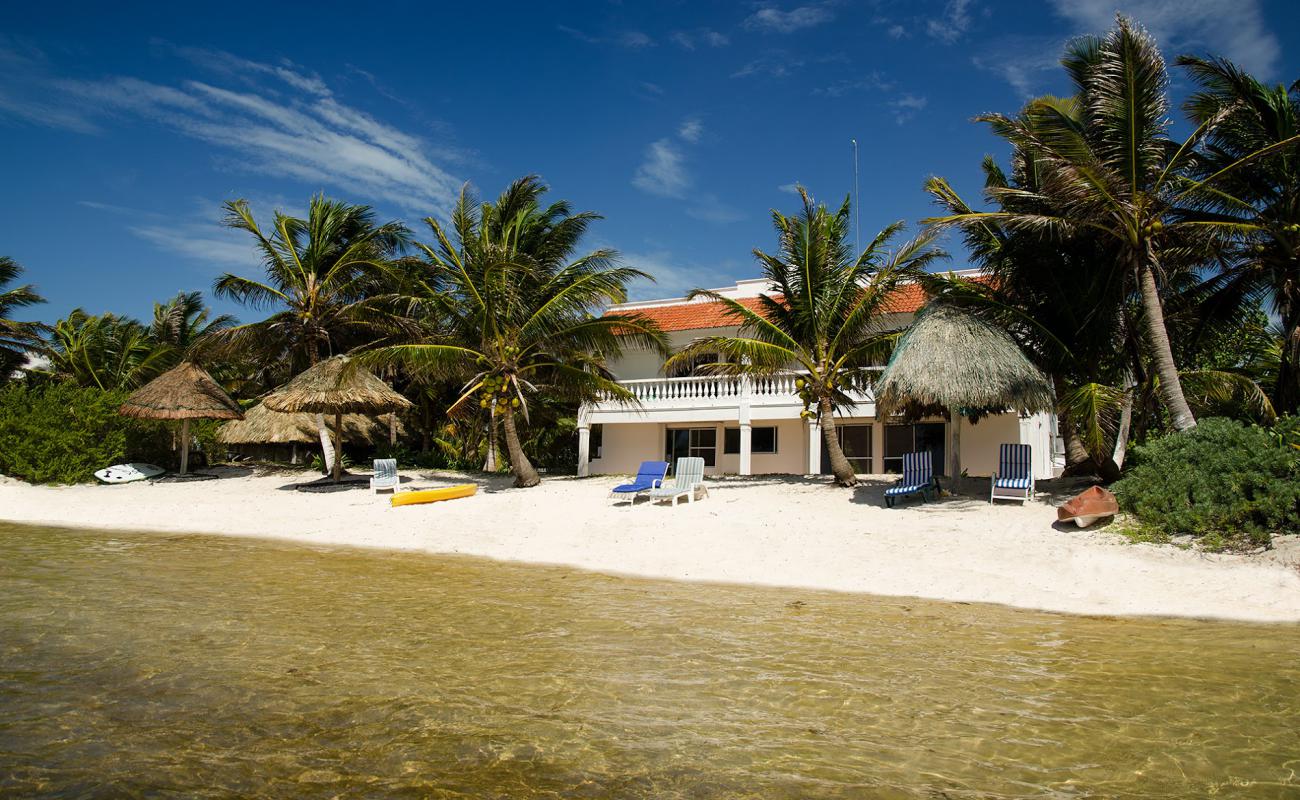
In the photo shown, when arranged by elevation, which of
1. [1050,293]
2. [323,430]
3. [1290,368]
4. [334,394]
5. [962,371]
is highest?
[1050,293]

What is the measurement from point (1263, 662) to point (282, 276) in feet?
78.3

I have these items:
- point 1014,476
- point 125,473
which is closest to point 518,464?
point 1014,476

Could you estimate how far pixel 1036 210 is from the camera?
588 inches

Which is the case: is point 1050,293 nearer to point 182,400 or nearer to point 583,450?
point 583,450

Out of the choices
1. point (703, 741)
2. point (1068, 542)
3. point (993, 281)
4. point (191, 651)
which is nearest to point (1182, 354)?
point (993, 281)

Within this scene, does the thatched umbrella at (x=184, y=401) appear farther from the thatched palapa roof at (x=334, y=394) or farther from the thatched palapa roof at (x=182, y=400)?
the thatched palapa roof at (x=334, y=394)

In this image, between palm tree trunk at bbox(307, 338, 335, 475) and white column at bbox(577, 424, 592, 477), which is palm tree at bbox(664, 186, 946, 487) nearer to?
white column at bbox(577, 424, 592, 477)

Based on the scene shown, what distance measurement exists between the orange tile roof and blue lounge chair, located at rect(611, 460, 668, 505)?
6924 millimetres

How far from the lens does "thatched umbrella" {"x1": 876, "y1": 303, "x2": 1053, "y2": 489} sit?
1355 centimetres

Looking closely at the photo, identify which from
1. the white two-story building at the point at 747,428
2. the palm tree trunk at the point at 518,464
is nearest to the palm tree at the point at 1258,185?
the white two-story building at the point at 747,428

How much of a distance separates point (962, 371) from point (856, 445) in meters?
9.19

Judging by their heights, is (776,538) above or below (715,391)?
below

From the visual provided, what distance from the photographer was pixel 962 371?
44.6 feet

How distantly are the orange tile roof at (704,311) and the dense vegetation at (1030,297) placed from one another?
2966 millimetres
